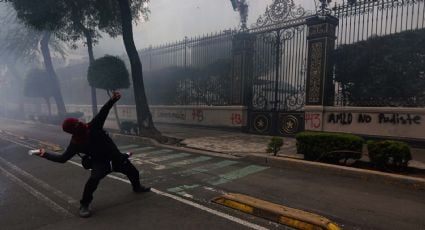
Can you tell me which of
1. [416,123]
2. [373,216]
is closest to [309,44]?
[416,123]

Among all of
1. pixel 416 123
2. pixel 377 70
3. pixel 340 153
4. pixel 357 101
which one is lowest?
pixel 340 153

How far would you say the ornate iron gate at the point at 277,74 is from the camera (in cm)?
1320

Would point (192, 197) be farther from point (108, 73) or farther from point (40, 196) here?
point (108, 73)

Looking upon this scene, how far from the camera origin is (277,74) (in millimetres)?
14031

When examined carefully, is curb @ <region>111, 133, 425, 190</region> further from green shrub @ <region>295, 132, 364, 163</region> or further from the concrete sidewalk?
the concrete sidewalk

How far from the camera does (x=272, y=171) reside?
24.7ft

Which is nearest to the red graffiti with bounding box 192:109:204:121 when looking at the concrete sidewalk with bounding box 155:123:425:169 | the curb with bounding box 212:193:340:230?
the concrete sidewalk with bounding box 155:123:425:169

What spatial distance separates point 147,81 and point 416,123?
17.2 meters

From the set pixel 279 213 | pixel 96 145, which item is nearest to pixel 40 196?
pixel 96 145

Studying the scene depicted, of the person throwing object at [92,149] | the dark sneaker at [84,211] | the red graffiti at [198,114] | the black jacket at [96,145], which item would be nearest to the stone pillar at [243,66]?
the red graffiti at [198,114]

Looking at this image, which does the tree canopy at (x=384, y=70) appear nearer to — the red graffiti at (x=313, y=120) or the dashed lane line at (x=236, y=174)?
the red graffiti at (x=313, y=120)

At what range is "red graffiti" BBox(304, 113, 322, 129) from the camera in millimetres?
12094

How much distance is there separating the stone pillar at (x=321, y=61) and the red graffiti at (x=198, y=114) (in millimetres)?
6745

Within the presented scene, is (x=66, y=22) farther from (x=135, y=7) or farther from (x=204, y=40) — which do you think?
(x=204, y=40)
